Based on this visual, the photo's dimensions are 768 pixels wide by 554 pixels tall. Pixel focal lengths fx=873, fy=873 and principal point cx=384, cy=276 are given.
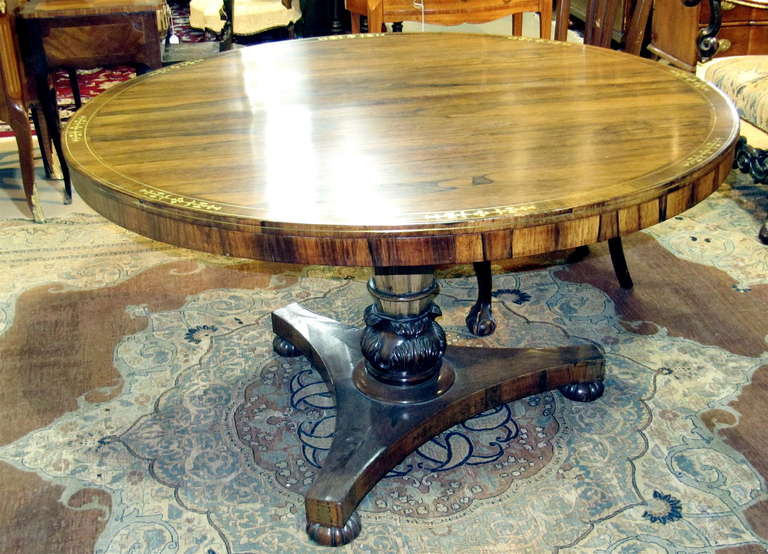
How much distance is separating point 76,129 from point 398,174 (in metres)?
0.66

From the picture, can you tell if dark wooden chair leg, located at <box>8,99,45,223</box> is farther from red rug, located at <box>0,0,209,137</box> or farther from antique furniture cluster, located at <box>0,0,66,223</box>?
red rug, located at <box>0,0,209,137</box>

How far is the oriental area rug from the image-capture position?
62.2 inches

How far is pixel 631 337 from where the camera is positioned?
2162 millimetres

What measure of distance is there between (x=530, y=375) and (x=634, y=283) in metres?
0.72

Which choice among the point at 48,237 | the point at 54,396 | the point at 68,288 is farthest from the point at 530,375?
the point at 48,237

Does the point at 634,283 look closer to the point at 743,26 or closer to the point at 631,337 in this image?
the point at 631,337

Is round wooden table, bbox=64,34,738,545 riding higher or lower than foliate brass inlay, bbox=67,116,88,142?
lower

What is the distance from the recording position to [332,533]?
153 centimetres

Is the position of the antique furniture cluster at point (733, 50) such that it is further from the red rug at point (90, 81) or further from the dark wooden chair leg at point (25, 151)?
the red rug at point (90, 81)

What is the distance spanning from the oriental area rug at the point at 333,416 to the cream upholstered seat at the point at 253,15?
1.69 metres

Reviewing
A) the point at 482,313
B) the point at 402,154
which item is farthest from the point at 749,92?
the point at 402,154

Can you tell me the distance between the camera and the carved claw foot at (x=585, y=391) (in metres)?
1.91

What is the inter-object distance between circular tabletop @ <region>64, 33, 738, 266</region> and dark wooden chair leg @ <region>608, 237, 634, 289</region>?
1.76 ft

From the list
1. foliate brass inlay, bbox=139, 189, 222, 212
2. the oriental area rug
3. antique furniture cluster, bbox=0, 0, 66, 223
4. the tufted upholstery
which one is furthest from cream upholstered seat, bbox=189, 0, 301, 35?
foliate brass inlay, bbox=139, 189, 222, 212
